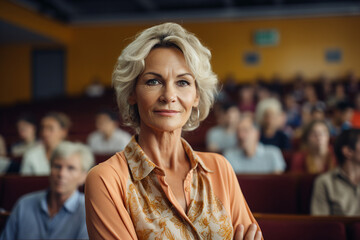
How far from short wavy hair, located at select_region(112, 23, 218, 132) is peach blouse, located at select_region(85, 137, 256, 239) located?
139 mm

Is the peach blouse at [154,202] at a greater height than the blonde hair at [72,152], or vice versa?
the peach blouse at [154,202]

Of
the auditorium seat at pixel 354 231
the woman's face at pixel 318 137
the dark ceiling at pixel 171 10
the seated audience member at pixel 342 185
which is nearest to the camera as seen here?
the auditorium seat at pixel 354 231

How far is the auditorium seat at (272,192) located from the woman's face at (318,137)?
18.8 inches

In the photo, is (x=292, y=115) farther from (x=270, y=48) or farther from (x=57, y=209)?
(x=57, y=209)

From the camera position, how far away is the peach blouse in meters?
0.75

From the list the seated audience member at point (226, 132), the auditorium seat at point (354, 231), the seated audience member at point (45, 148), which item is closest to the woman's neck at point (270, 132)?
the seated audience member at point (226, 132)

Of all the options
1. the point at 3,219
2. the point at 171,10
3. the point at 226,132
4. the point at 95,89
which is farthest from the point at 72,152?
the point at 171,10

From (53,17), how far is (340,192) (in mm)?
7617

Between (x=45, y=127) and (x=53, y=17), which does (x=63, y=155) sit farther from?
(x=53, y=17)

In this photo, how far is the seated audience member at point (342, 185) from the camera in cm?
163

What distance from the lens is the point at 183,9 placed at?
318 inches

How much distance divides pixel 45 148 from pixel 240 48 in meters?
6.37

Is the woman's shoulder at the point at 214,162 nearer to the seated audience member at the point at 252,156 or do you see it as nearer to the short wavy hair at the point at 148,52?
the short wavy hair at the point at 148,52

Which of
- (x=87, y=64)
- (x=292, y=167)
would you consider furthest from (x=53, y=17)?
(x=292, y=167)
